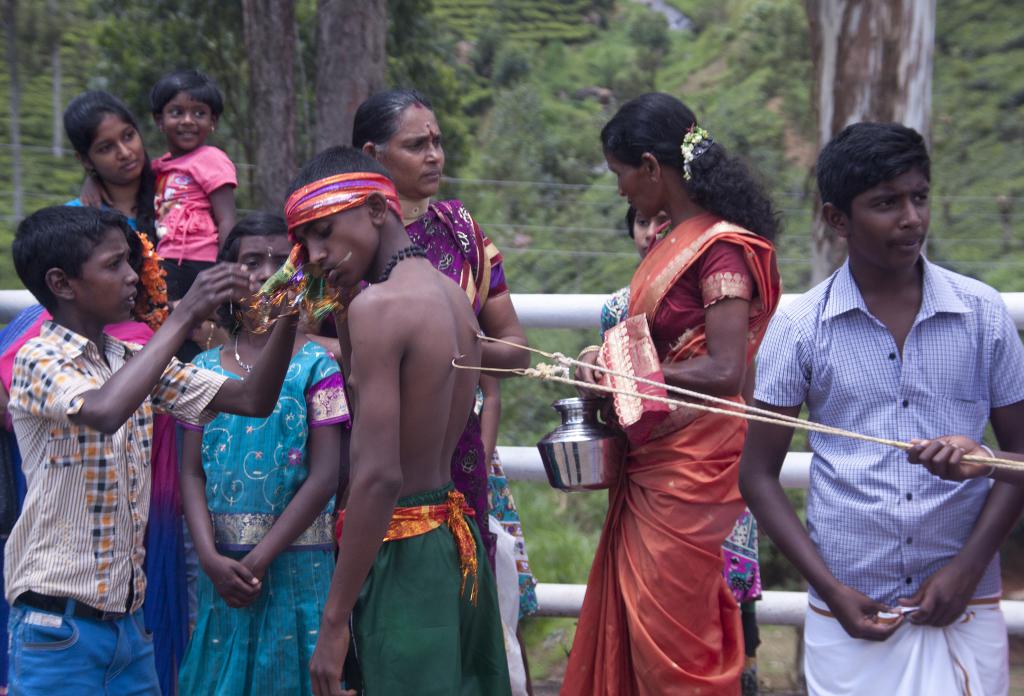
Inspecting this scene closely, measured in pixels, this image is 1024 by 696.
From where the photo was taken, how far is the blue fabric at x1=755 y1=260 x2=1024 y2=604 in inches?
112

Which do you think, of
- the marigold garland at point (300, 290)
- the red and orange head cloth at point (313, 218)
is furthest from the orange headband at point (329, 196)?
the marigold garland at point (300, 290)

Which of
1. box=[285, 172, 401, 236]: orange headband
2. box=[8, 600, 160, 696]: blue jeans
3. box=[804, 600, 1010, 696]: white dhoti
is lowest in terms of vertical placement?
box=[8, 600, 160, 696]: blue jeans

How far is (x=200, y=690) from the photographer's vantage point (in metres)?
3.54

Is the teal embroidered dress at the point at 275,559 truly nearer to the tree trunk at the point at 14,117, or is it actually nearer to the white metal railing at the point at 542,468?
the white metal railing at the point at 542,468

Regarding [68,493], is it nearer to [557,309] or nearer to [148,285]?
[148,285]

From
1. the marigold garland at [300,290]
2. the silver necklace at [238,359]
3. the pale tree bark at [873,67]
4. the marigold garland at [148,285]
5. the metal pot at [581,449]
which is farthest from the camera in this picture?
the pale tree bark at [873,67]

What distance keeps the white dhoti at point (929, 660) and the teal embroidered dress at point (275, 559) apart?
1.56 metres

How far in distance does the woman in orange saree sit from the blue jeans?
134 centimetres

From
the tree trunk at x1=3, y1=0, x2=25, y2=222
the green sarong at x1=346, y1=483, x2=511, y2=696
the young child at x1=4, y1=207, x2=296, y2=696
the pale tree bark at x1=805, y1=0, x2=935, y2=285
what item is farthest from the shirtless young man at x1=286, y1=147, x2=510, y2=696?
the tree trunk at x1=3, y1=0, x2=25, y2=222

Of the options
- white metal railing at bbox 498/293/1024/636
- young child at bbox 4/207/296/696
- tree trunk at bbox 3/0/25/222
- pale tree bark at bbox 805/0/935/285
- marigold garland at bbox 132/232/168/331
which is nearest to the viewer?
young child at bbox 4/207/296/696

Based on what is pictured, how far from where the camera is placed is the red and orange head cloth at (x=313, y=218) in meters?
2.91

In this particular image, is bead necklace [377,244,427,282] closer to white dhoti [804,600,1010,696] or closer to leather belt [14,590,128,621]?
leather belt [14,590,128,621]

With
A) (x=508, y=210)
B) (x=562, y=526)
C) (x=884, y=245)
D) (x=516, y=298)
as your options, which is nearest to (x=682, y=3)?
(x=508, y=210)

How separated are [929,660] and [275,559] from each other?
1.88 metres
